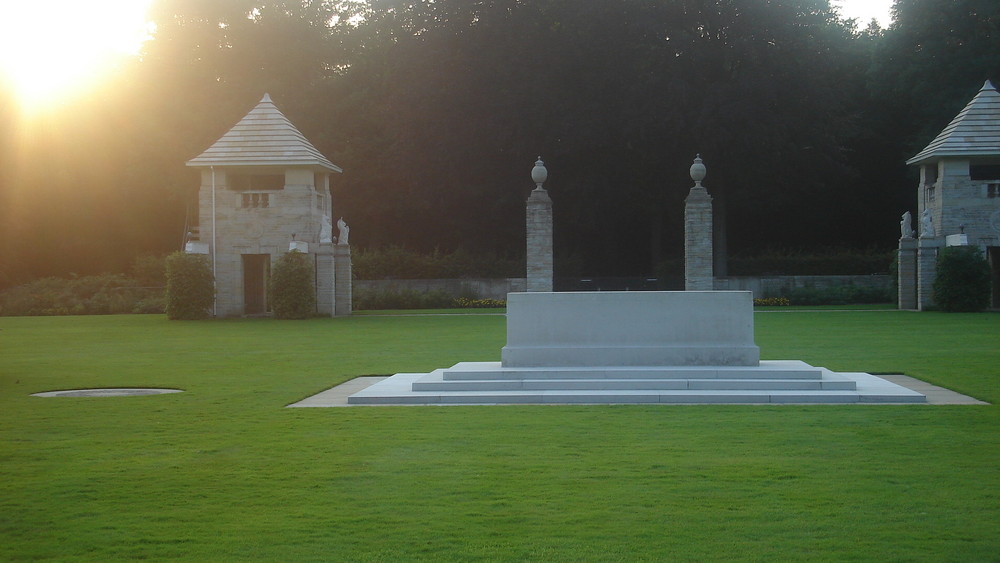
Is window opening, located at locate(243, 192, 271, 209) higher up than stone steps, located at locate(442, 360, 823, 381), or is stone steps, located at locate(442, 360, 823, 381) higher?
window opening, located at locate(243, 192, 271, 209)

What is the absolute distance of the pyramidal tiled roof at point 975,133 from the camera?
34594 millimetres

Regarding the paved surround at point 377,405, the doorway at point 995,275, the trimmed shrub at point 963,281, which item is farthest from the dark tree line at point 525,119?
the paved surround at point 377,405

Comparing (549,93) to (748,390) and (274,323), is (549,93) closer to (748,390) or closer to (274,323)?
(274,323)

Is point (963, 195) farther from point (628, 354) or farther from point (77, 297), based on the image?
point (77, 297)

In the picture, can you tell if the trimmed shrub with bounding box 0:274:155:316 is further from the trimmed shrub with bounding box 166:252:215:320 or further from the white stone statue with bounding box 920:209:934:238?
the white stone statue with bounding box 920:209:934:238

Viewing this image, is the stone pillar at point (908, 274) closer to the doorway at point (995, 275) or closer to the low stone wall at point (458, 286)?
the doorway at point (995, 275)

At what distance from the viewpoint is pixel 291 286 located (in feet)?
110

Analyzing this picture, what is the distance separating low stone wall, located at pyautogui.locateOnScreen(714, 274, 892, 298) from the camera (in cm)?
4197

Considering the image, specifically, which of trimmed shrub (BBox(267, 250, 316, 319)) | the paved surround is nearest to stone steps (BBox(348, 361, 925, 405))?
the paved surround

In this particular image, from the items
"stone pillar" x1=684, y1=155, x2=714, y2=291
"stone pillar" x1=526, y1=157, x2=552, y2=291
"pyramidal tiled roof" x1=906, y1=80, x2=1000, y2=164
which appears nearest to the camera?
"stone pillar" x1=526, y1=157, x2=552, y2=291

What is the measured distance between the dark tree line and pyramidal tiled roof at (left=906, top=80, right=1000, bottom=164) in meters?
6.43

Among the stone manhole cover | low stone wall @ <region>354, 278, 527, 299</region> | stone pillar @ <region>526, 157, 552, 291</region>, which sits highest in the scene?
stone pillar @ <region>526, 157, 552, 291</region>

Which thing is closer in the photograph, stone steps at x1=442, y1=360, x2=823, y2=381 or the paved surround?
the paved surround

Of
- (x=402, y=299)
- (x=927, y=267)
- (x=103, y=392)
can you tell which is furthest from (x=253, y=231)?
(x=927, y=267)
